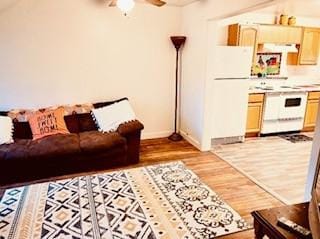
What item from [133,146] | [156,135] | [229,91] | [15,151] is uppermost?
[229,91]

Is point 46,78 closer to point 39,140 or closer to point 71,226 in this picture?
point 39,140

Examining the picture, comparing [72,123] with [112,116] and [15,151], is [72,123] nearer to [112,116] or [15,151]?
[112,116]

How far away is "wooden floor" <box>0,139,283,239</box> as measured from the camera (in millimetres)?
2852

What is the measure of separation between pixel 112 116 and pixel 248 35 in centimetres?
282

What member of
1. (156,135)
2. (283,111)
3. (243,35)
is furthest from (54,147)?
(283,111)

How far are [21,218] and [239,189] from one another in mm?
2341

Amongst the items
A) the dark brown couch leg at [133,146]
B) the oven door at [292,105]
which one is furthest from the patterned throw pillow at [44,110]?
the oven door at [292,105]

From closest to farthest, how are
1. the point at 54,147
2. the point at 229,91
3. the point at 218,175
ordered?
1. the point at 54,147
2. the point at 218,175
3. the point at 229,91

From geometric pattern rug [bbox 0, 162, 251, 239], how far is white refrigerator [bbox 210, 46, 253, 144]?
1.36 m

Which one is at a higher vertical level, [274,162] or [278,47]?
[278,47]

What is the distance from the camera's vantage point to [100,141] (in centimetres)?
357

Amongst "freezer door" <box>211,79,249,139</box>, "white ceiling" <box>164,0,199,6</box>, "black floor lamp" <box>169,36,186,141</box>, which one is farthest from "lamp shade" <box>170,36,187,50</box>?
"freezer door" <box>211,79,249,139</box>

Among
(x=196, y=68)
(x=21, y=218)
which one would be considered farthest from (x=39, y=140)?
(x=196, y=68)

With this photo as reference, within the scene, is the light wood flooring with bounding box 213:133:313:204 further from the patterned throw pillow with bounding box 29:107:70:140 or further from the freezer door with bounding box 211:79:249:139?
the patterned throw pillow with bounding box 29:107:70:140
